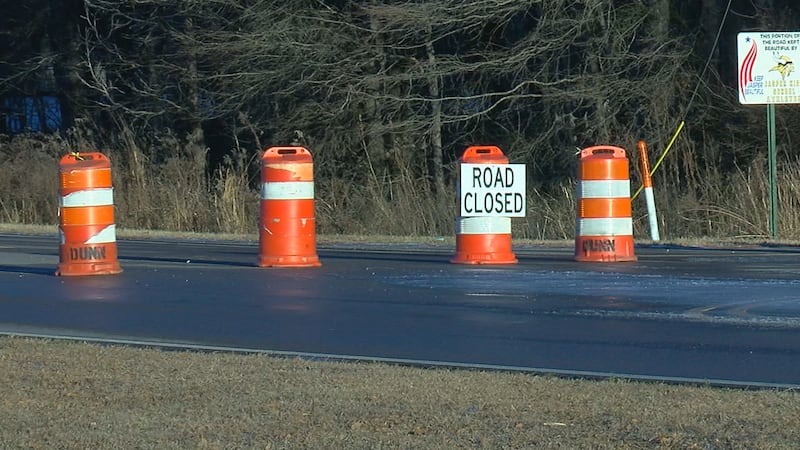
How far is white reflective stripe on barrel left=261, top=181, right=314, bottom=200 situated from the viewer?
50.4 feet

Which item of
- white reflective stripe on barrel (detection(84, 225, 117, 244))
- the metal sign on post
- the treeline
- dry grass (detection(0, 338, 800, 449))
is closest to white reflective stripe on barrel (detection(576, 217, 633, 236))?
the metal sign on post

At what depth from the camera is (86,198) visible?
15.1 m

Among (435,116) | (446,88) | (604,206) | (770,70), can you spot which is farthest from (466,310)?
(446,88)

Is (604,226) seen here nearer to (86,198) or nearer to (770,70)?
(86,198)

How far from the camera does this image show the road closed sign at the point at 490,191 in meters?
15.4

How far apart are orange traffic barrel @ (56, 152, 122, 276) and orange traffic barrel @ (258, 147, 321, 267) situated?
170 cm

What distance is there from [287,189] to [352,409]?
27.2 feet

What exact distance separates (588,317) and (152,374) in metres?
4.00

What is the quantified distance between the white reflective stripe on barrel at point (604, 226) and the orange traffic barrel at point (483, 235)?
833mm

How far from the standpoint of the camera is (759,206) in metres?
21.4

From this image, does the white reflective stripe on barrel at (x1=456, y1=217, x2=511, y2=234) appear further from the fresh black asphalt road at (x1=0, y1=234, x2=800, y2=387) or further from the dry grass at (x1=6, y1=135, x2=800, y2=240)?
the dry grass at (x1=6, y1=135, x2=800, y2=240)

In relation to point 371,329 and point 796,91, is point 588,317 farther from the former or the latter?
point 796,91

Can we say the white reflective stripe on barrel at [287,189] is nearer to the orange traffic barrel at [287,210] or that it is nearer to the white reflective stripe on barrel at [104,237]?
the orange traffic barrel at [287,210]

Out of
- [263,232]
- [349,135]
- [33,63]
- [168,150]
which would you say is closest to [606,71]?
[349,135]
